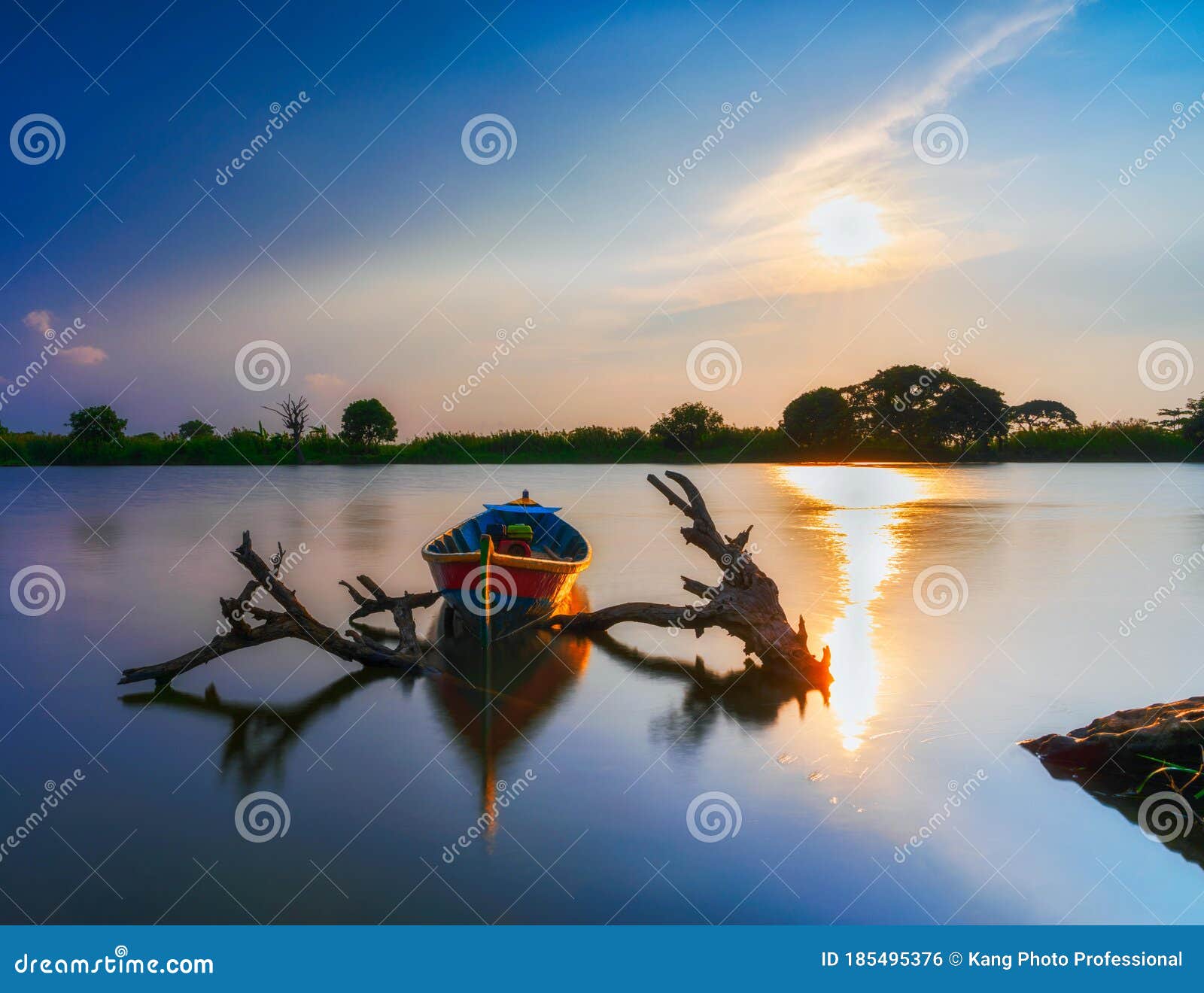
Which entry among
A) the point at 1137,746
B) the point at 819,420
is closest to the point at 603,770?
the point at 1137,746

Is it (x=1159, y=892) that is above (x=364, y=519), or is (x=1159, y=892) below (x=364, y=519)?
above

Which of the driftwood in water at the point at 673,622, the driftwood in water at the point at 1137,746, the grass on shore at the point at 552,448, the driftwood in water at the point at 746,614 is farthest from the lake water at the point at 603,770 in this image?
the grass on shore at the point at 552,448

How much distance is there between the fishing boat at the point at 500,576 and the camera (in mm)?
10469

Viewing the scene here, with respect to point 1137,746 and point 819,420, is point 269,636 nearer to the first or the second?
point 1137,746

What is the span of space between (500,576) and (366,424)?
60045 mm

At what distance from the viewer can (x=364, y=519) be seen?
91.2ft

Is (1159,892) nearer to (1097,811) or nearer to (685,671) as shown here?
(1097,811)

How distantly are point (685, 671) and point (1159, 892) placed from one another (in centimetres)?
548

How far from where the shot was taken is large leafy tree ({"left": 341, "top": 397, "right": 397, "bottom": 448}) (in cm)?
6775

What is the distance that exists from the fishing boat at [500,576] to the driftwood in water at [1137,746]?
5726mm

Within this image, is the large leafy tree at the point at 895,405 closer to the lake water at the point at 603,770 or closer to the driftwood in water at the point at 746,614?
the lake water at the point at 603,770

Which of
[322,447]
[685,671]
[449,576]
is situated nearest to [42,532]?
[449,576]

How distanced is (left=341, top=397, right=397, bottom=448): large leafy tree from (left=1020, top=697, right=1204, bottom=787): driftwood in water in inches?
2539
